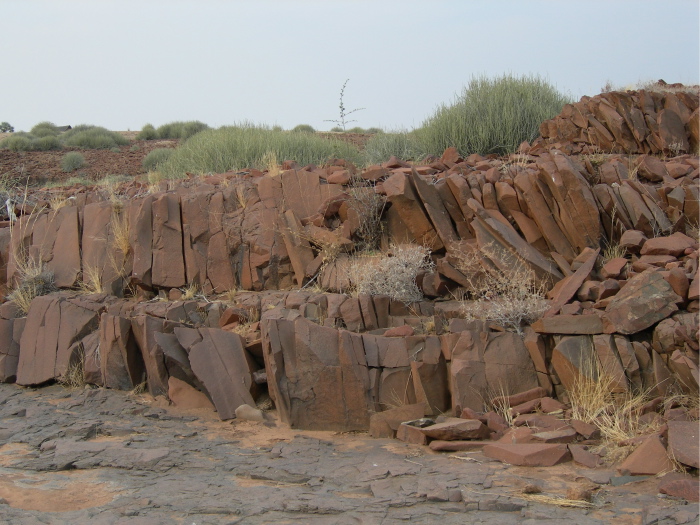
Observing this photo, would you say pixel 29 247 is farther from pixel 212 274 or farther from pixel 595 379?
pixel 595 379

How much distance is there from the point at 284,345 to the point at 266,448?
1.20 m

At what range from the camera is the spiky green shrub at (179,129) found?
27469 millimetres

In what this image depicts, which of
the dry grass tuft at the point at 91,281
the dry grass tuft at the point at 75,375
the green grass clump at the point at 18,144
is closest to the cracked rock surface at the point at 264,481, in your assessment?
the dry grass tuft at the point at 75,375

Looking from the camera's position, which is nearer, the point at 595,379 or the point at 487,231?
the point at 595,379

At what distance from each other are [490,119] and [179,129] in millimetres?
18364

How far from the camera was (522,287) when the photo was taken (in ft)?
24.6

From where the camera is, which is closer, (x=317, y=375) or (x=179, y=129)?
(x=317, y=375)

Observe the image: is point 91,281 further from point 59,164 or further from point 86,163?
point 59,164

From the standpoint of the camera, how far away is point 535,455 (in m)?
5.65

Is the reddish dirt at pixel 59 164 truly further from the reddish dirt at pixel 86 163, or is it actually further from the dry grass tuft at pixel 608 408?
the dry grass tuft at pixel 608 408

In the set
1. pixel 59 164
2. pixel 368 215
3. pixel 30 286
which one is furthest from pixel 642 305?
pixel 59 164

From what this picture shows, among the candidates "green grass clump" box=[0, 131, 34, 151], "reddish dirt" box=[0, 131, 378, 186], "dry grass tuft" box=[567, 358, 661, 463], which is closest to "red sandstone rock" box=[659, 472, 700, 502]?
"dry grass tuft" box=[567, 358, 661, 463]

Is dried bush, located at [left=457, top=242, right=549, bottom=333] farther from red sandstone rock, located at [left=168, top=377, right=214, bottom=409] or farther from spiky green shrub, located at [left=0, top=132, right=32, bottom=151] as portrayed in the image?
spiky green shrub, located at [left=0, top=132, right=32, bottom=151]

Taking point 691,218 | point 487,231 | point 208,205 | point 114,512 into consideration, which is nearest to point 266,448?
point 114,512
